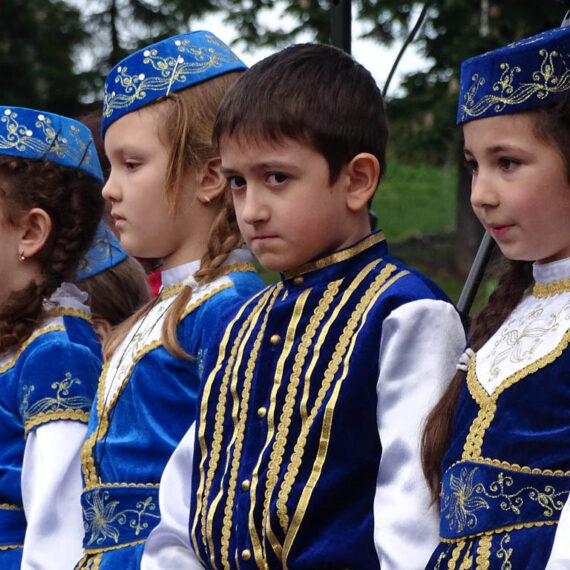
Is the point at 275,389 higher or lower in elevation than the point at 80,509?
higher

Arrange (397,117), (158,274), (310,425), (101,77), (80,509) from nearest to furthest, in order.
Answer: (310,425) < (80,509) < (158,274) < (397,117) < (101,77)

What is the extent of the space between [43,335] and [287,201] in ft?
3.50

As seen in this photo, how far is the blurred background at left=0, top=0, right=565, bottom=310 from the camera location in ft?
32.8

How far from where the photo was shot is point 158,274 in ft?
13.2

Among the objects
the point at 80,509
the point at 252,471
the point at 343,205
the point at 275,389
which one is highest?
the point at 343,205

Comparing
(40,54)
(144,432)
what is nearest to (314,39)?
(40,54)

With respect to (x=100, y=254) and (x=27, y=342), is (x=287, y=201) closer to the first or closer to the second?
(x=27, y=342)

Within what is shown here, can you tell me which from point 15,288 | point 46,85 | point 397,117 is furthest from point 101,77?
point 15,288

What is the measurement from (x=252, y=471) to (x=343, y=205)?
551 mm

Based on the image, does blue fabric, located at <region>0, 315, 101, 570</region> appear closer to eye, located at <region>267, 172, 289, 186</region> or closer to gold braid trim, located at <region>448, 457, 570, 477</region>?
eye, located at <region>267, 172, 289, 186</region>

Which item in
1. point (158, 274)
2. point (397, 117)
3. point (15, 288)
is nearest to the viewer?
point (15, 288)

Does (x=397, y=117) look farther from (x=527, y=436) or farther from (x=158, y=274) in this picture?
(x=527, y=436)

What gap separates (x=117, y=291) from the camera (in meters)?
3.52

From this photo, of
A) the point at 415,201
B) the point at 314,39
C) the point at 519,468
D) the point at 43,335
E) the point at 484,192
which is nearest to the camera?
the point at 519,468
